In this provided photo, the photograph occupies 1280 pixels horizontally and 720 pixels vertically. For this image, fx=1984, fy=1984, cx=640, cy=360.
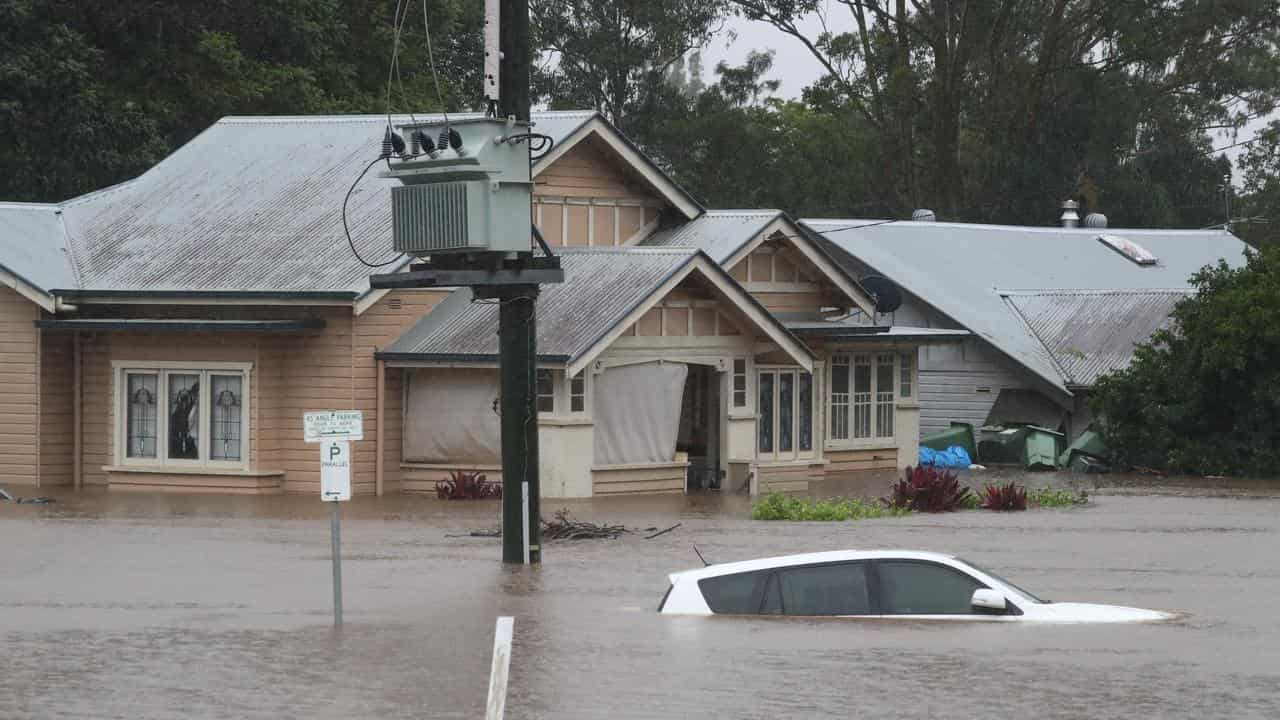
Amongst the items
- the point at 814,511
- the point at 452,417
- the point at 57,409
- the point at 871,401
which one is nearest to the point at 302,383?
the point at 452,417

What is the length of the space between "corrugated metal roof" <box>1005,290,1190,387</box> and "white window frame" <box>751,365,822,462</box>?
1057 centimetres

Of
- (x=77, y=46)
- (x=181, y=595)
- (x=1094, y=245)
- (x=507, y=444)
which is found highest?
(x=77, y=46)

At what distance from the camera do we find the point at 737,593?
15852 mm

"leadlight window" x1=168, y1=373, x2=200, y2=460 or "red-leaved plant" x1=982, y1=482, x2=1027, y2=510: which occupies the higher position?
"leadlight window" x1=168, y1=373, x2=200, y2=460

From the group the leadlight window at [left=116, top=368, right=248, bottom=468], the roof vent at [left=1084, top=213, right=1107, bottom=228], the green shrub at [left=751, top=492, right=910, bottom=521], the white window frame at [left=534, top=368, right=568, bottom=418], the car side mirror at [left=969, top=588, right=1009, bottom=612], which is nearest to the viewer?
the car side mirror at [left=969, top=588, right=1009, bottom=612]

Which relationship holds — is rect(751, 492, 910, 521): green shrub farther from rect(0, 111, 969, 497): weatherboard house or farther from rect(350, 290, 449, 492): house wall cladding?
rect(350, 290, 449, 492): house wall cladding

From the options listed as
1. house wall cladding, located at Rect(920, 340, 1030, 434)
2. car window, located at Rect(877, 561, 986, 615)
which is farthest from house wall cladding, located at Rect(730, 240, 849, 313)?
car window, located at Rect(877, 561, 986, 615)

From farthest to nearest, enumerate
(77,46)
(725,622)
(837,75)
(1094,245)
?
1. (837,75)
2. (1094,245)
3. (77,46)
4. (725,622)

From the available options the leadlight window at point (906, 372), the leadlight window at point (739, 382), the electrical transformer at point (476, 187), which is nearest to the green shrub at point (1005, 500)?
the leadlight window at point (739, 382)

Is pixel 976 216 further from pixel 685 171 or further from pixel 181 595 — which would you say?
pixel 181 595

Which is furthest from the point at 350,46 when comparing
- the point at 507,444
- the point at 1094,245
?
the point at 507,444

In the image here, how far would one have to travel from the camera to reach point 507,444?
2195 cm

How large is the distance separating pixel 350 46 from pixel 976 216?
86.1ft

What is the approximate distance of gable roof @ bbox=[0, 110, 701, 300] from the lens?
1296 inches
